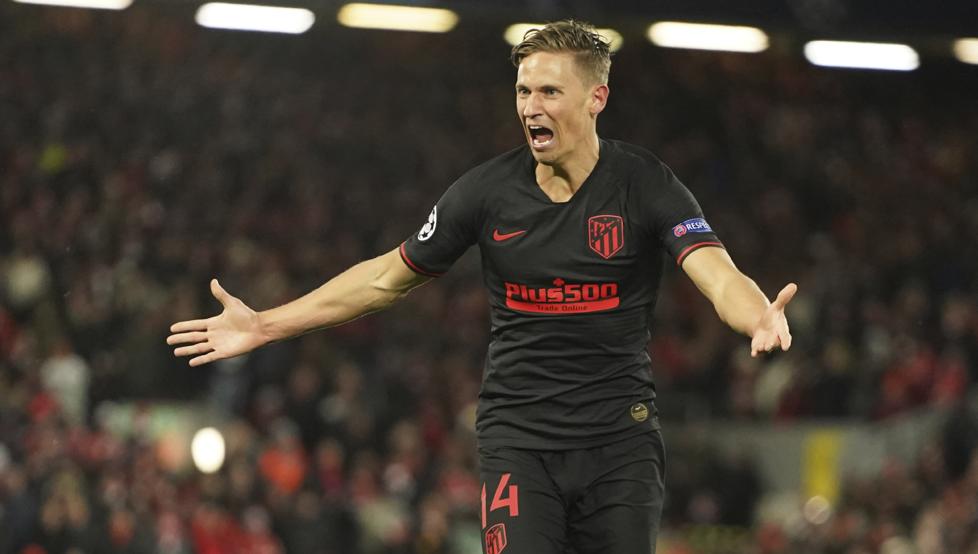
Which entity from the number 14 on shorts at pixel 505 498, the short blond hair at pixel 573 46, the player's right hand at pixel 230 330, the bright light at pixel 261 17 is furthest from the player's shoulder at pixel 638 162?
the bright light at pixel 261 17

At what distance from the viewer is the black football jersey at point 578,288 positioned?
496 centimetres

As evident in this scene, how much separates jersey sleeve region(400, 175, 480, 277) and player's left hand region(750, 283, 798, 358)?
1106 mm

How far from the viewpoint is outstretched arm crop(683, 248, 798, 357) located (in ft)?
14.6

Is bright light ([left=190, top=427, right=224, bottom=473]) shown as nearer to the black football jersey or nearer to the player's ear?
the black football jersey

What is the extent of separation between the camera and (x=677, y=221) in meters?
4.94

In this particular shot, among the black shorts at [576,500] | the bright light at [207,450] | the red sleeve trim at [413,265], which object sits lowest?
A: the black shorts at [576,500]

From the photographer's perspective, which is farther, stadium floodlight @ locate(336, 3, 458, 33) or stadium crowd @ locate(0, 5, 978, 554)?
stadium floodlight @ locate(336, 3, 458, 33)

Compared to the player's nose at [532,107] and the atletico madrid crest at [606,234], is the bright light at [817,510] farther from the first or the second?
the player's nose at [532,107]

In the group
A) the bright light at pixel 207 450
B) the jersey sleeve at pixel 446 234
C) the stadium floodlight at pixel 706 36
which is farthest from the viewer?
the stadium floodlight at pixel 706 36

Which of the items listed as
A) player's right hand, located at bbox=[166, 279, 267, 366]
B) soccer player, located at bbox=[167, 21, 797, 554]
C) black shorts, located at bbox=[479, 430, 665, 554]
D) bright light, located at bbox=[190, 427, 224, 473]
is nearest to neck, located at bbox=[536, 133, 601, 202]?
soccer player, located at bbox=[167, 21, 797, 554]

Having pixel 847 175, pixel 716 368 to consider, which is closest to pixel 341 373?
pixel 716 368

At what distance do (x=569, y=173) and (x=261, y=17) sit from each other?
11479 millimetres

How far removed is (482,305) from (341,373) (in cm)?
280

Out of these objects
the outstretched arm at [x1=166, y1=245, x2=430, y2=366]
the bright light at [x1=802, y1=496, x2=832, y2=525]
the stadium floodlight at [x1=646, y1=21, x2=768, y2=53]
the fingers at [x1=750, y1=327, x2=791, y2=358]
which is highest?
the stadium floodlight at [x1=646, y1=21, x2=768, y2=53]
